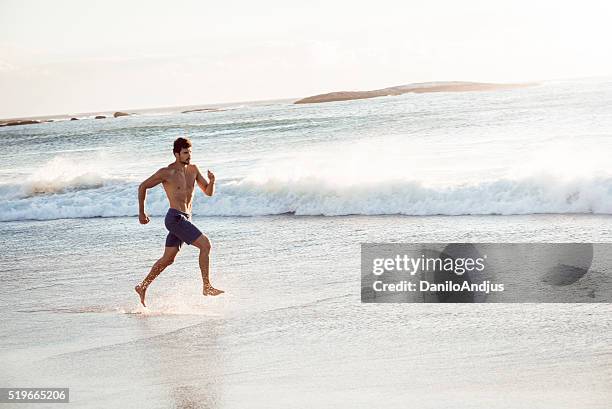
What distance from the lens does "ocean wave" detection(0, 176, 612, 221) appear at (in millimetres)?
12812

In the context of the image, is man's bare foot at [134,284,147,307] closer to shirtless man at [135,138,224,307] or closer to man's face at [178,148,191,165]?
shirtless man at [135,138,224,307]

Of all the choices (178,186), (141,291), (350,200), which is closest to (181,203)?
(178,186)

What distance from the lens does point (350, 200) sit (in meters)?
14.5

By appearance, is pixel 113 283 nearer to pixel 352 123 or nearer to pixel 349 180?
pixel 349 180

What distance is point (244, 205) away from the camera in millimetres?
15367

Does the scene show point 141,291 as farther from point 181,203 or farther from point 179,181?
point 179,181

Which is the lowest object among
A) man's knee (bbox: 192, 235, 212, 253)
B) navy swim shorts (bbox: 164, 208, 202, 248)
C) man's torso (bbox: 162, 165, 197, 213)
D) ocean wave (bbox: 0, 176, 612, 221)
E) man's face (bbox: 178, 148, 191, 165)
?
ocean wave (bbox: 0, 176, 612, 221)

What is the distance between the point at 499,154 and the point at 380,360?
601 inches

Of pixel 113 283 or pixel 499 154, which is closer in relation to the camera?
pixel 113 283

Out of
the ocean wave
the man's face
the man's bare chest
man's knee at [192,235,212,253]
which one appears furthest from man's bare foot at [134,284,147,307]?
the ocean wave

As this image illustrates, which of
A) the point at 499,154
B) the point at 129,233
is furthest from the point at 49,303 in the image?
the point at 499,154

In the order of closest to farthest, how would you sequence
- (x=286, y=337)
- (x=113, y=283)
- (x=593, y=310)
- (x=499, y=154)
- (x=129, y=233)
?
1. (x=286, y=337)
2. (x=593, y=310)
3. (x=113, y=283)
4. (x=129, y=233)
5. (x=499, y=154)

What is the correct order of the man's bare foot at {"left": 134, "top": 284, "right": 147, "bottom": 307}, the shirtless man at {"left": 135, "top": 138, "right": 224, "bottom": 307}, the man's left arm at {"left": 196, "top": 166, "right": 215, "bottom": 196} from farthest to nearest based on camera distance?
1. the man's bare foot at {"left": 134, "top": 284, "right": 147, "bottom": 307}
2. the shirtless man at {"left": 135, "top": 138, "right": 224, "bottom": 307}
3. the man's left arm at {"left": 196, "top": 166, "right": 215, "bottom": 196}

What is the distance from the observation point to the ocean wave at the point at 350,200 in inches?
504
